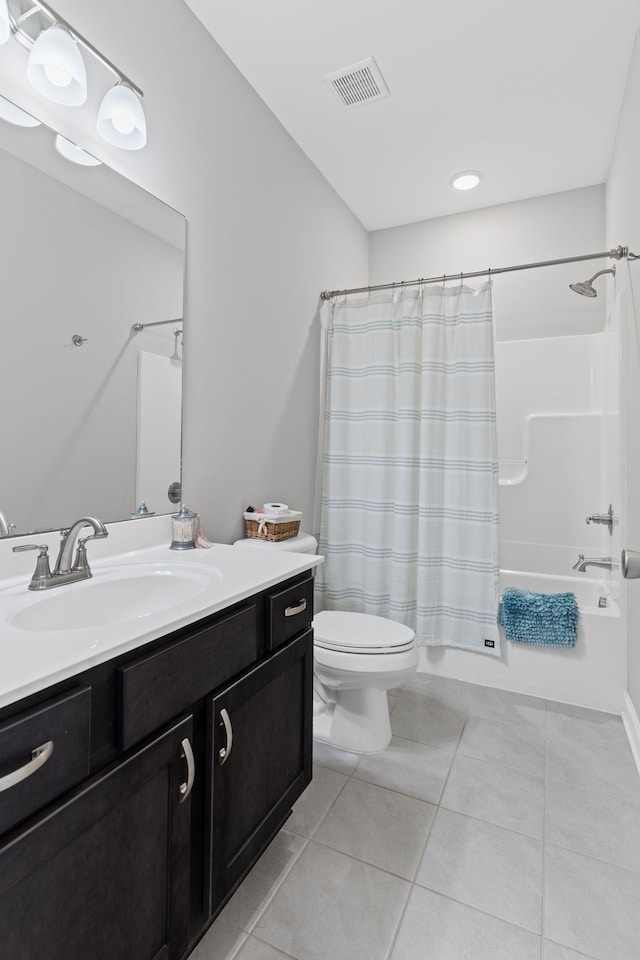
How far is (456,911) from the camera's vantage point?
117cm

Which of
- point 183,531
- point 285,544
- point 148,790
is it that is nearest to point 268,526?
point 285,544

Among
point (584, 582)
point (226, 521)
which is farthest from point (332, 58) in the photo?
point (584, 582)

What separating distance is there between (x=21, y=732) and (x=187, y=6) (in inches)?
88.8

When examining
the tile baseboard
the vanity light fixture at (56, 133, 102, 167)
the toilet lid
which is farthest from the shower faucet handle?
the vanity light fixture at (56, 133, 102, 167)

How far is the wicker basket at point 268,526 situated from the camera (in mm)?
1938

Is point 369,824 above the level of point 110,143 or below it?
below

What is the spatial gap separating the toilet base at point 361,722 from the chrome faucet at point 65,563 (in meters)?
1.13

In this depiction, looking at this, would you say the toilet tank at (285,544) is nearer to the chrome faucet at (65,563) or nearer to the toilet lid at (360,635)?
the toilet lid at (360,635)

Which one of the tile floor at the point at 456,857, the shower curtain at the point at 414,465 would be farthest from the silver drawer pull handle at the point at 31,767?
the shower curtain at the point at 414,465

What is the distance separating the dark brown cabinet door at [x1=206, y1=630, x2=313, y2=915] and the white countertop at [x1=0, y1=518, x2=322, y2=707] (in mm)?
205

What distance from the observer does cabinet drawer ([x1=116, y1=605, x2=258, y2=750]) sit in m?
0.79

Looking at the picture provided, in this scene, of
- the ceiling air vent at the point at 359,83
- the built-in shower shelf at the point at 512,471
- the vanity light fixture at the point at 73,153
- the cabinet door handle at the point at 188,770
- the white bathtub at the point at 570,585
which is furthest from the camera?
the built-in shower shelf at the point at 512,471

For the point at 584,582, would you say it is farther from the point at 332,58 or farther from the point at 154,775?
the point at 332,58

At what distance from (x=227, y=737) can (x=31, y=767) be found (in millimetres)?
459
